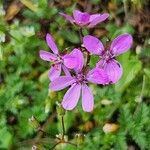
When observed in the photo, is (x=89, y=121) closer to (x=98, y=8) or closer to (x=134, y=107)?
(x=134, y=107)

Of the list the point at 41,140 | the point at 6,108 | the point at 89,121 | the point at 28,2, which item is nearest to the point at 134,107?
the point at 89,121

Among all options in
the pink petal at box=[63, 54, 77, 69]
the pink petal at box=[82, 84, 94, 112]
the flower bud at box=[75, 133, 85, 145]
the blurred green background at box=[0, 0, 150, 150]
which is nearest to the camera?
the pink petal at box=[63, 54, 77, 69]

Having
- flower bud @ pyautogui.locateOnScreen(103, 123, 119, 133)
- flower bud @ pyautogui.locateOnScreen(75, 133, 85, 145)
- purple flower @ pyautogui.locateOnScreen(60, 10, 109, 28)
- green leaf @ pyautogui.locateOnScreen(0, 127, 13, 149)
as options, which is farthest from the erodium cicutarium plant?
green leaf @ pyautogui.locateOnScreen(0, 127, 13, 149)

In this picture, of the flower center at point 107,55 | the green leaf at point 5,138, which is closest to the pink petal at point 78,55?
the flower center at point 107,55

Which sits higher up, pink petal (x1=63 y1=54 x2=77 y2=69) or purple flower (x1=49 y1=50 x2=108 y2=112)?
pink petal (x1=63 y1=54 x2=77 y2=69)

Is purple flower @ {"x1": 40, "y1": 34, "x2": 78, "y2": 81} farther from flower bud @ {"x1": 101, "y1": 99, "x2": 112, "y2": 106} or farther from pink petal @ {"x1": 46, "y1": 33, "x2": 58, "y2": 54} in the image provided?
flower bud @ {"x1": 101, "y1": 99, "x2": 112, "y2": 106}

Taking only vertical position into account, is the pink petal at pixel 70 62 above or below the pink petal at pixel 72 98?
above

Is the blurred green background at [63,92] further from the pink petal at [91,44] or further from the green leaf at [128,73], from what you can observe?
the pink petal at [91,44]

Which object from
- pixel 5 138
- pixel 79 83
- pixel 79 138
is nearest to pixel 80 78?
pixel 79 83
